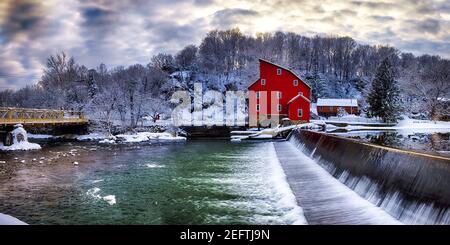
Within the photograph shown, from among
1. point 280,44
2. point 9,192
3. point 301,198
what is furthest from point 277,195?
point 280,44

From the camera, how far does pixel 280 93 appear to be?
157 feet

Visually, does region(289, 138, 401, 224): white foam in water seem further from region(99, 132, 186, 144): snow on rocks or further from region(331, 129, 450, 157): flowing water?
region(99, 132, 186, 144): snow on rocks

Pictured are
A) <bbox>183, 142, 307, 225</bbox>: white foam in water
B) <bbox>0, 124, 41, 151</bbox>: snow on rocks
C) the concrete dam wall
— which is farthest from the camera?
<bbox>0, 124, 41, 151</bbox>: snow on rocks

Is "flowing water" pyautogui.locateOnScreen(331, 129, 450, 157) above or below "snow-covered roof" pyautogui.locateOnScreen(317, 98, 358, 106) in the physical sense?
below

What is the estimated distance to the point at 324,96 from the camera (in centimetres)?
7088

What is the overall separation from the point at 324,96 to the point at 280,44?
27701 mm

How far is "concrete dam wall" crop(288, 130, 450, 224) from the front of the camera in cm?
561

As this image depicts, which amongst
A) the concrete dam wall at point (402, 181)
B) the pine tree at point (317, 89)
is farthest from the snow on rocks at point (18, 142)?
the pine tree at point (317, 89)

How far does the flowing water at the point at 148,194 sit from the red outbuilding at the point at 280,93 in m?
31.1

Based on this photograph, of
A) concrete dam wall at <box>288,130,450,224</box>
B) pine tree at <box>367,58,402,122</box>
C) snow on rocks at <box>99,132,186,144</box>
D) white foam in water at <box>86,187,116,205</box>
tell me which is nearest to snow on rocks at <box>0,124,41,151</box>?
snow on rocks at <box>99,132,186,144</box>

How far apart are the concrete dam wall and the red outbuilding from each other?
3682 cm

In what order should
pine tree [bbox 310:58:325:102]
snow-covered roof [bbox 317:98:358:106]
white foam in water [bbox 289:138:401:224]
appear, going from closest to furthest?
white foam in water [bbox 289:138:401:224] < snow-covered roof [bbox 317:98:358:106] < pine tree [bbox 310:58:325:102]

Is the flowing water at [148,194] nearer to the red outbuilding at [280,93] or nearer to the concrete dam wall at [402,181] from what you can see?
the concrete dam wall at [402,181]

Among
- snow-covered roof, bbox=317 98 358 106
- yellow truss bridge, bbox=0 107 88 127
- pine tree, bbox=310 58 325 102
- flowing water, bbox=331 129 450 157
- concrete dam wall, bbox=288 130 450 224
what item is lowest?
flowing water, bbox=331 129 450 157
